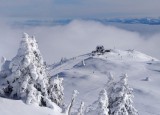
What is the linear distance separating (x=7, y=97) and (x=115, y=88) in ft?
30.8

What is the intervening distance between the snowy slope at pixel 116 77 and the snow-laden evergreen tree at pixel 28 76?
49.2m

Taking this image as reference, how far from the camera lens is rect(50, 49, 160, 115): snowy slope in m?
96.2

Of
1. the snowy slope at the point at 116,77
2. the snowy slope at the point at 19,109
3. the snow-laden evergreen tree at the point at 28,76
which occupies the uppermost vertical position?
the snow-laden evergreen tree at the point at 28,76

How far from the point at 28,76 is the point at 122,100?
881cm

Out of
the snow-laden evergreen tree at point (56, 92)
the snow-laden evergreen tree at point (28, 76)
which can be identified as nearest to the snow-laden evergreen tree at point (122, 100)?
the snow-laden evergreen tree at point (56, 92)

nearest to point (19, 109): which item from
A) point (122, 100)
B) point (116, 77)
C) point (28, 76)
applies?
point (28, 76)

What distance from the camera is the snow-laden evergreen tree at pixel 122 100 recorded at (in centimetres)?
3275

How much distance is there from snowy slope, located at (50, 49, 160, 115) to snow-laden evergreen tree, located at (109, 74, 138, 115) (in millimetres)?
42643

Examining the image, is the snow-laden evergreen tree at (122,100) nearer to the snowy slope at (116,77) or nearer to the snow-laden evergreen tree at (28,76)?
the snow-laden evergreen tree at (28,76)

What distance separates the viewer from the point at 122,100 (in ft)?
108

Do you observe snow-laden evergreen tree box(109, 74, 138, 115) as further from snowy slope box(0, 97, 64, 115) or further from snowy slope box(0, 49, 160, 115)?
snowy slope box(0, 49, 160, 115)

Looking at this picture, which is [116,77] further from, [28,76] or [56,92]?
[28,76]

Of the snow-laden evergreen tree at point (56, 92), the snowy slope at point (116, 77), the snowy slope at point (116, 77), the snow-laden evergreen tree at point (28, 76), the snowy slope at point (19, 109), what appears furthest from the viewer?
the snowy slope at point (116, 77)

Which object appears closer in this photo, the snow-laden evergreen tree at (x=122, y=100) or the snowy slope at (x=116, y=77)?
the snow-laden evergreen tree at (x=122, y=100)
